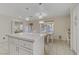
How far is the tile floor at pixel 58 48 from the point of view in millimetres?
1418

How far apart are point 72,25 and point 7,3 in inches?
36.1

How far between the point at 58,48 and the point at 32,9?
63 centimetres

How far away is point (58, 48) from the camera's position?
1.44 m

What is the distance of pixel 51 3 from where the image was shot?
4.57ft

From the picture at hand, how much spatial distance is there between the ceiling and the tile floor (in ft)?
1.31

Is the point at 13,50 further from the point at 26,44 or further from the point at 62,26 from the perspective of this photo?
the point at 62,26

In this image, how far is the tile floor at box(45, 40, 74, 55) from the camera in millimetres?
1418

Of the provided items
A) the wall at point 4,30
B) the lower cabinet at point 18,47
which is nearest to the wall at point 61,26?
the lower cabinet at point 18,47

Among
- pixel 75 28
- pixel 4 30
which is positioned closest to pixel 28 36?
pixel 4 30

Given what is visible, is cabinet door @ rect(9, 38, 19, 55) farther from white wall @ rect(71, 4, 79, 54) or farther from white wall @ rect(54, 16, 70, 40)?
white wall @ rect(71, 4, 79, 54)

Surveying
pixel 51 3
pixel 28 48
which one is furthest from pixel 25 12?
pixel 28 48

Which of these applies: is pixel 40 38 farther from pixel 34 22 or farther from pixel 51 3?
pixel 51 3

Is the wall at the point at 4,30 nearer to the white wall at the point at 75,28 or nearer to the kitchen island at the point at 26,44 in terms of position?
the kitchen island at the point at 26,44

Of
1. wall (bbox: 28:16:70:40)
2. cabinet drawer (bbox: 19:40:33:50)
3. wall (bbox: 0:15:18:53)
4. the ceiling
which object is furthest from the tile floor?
wall (bbox: 0:15:18:53)
